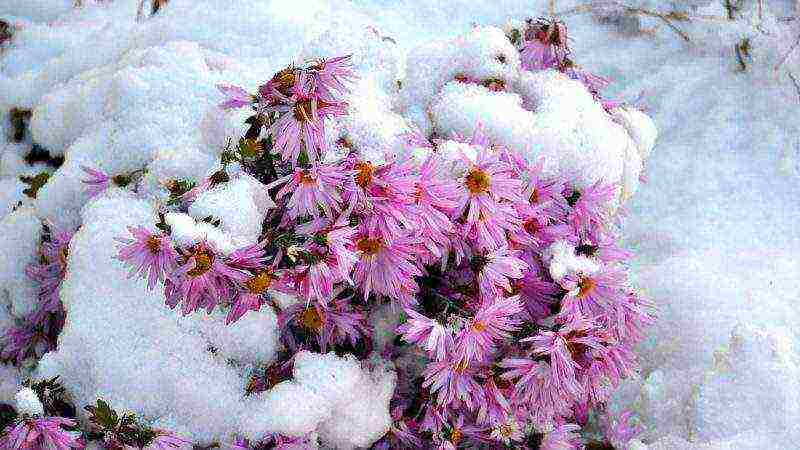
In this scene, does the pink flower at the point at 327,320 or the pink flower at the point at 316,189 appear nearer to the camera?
the pink flower at the point at 316,189

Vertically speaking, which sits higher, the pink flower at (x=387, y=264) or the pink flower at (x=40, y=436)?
the pink flower at (x=387, y=264)

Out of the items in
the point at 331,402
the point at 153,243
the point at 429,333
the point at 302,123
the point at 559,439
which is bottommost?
the point at 559,439

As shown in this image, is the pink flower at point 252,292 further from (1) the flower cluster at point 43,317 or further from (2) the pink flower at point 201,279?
(1) the flower cluster at point 43,317

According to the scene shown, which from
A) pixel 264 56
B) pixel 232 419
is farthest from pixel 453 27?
pixel 232 419

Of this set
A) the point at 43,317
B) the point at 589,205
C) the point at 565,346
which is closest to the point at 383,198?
the point at 565,346

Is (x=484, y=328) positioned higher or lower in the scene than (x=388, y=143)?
lower

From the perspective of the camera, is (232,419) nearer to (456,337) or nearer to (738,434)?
(456,337)

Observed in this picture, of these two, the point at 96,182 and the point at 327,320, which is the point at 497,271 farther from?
the point at 96,182

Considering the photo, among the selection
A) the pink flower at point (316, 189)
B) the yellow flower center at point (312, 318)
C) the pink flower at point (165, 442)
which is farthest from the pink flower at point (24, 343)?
the pink flower at point (316, 189)
